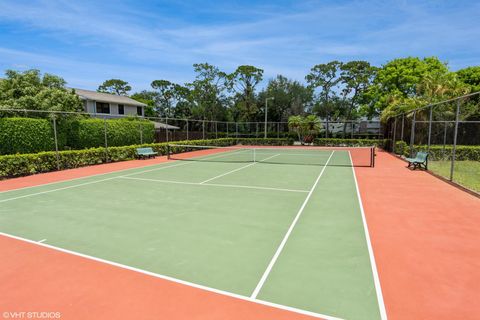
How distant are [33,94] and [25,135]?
7.00 metres

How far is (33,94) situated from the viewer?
18422 mm

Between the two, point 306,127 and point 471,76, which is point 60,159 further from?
point 471,76

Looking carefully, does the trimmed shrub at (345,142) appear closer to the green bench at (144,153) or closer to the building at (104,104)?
the green bench at (144,153)

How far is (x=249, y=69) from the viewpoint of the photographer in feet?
138

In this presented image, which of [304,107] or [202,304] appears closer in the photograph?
[202,304]

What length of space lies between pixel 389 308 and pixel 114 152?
1669 centimetres

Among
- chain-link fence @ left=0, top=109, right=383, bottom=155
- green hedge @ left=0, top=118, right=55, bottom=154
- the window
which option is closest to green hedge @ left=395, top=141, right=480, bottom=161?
chain-link fence @ left=0, top=109, right=383, bottom=155

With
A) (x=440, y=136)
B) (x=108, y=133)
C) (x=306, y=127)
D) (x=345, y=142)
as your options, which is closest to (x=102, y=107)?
(x=108, y=133)

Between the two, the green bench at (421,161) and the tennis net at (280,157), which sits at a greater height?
the green bench at (421,161)

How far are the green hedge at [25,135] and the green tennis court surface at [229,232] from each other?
468 centimetres

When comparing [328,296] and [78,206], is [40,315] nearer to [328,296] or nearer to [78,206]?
[328,296]

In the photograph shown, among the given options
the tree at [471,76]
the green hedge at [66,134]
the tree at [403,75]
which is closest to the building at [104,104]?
the green hedge at [66,134]

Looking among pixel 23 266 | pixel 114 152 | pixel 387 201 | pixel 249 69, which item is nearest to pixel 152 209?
pixel 23 266

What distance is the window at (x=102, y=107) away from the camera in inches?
1229
